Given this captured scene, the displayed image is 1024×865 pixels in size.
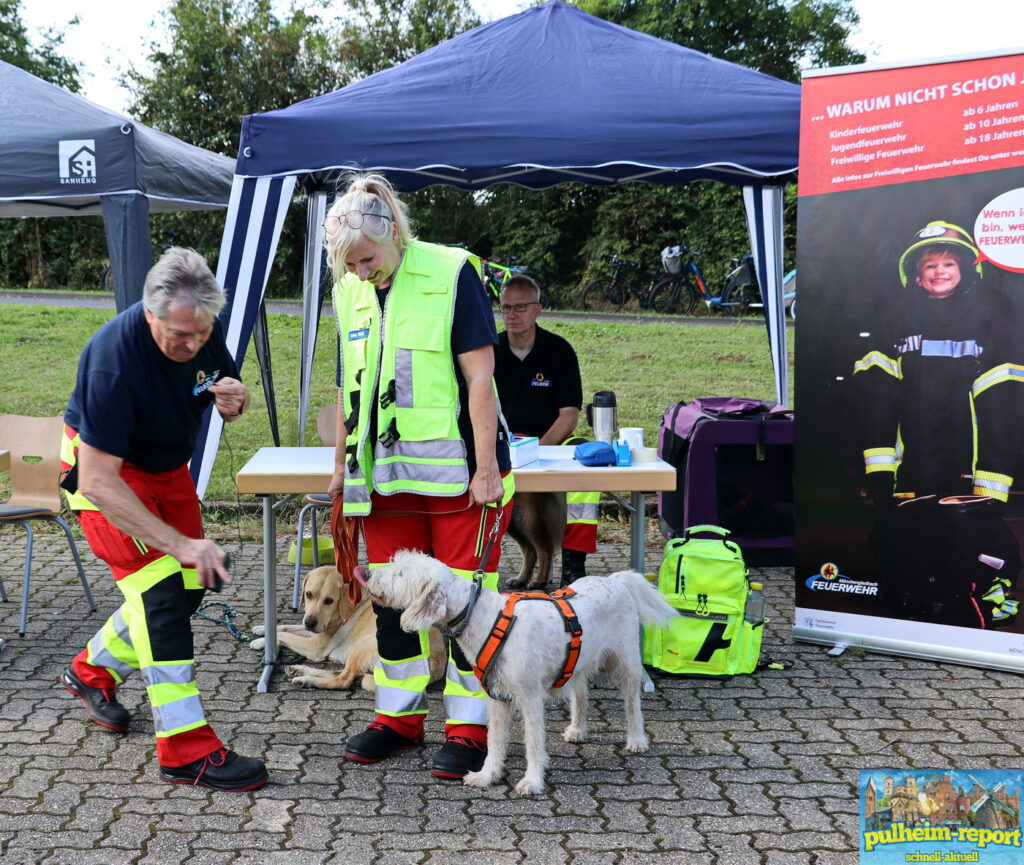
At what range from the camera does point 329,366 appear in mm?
12797

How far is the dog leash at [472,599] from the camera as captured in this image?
123 inches

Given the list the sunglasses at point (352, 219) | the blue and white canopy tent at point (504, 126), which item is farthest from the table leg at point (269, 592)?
the sunglasses at point (352, 219)

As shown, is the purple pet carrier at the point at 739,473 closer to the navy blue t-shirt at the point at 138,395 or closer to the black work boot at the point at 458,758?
the black work boot at the point at 458,758

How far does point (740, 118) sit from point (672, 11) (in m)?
23.2

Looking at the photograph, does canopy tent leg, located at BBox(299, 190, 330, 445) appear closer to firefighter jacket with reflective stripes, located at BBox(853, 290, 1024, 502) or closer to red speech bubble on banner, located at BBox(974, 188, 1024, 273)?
firefighter jacket with reflective stripes, located at BBox(853, 290, 1024, 502)

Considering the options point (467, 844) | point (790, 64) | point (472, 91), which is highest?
point (790, 64)

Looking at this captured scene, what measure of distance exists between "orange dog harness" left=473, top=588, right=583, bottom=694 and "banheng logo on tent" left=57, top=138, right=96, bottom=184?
154 inches

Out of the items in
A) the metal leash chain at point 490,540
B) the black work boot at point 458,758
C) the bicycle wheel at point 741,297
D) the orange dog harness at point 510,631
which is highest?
the bicycle wheel at point 741,297

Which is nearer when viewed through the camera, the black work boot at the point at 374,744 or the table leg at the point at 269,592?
the black work boot at the point at 374,744

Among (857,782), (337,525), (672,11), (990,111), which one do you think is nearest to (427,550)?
(337,525)

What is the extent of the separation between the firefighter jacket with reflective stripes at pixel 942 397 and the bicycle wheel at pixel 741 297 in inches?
517

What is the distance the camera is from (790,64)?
90.2 ft

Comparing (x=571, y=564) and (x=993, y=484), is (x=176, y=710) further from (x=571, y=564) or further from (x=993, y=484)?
(x=993, y=484)

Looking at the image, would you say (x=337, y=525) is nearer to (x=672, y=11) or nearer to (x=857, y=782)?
(x=857, y=782)
